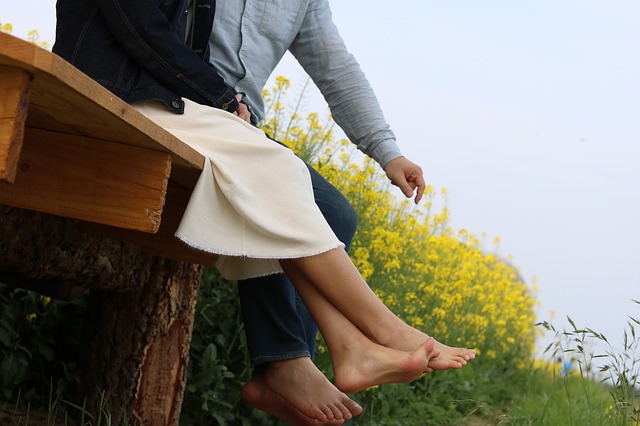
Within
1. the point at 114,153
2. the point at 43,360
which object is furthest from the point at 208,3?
the point at 43,360

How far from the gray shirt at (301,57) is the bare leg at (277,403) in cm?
82

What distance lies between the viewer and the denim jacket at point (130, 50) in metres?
2.08

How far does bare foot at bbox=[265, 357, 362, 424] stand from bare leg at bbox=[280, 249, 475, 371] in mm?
387

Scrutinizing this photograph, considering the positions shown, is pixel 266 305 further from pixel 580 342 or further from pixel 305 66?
pixel 305 66

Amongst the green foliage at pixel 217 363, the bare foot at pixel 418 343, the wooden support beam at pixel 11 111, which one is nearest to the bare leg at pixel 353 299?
the bare foot at pixel 418 343

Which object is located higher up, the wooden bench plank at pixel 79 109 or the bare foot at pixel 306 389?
the wooden bench plank at pixel 79 109

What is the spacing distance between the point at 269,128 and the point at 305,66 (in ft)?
2.94

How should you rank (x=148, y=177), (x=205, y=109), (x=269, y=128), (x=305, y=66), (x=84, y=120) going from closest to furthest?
(x=84, y=120) < (x=148, y=177) < (x=205, y=109) < (x=305, y=66) < (x=269, y=128)

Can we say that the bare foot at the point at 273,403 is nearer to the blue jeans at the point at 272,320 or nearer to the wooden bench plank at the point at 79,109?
the blue jeans at the point at 272,320

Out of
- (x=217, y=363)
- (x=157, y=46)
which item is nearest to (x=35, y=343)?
(x=217, y=363)

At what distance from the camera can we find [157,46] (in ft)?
6.89

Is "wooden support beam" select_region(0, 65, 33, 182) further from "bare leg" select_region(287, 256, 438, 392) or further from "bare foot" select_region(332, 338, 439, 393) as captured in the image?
"bare foot" select_region(332, 338, 439, 393)

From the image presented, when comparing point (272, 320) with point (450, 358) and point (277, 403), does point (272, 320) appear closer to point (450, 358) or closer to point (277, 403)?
point (277, 403)

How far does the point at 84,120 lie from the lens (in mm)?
1653
